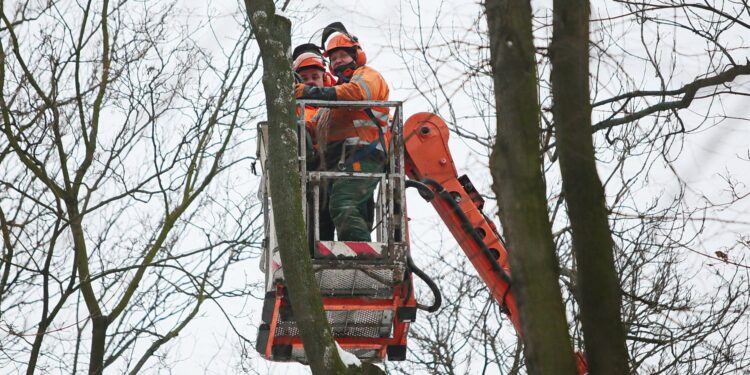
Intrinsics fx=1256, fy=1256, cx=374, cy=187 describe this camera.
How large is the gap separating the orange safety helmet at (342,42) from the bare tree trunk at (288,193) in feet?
6.49

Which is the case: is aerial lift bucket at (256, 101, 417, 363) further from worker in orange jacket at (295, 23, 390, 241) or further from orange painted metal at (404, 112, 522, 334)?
orange painted metal at (404, 112, 522, 334)

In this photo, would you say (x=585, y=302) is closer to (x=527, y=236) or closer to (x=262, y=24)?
(x=527, y=236)

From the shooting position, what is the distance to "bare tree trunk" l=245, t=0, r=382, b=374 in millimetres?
5902

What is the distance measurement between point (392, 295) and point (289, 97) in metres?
2.20

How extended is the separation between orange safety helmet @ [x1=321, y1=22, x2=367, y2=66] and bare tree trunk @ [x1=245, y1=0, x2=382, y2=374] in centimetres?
198

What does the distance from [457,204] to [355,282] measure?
91 cm

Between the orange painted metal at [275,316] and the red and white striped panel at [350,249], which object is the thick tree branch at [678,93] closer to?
the red and white striped panel at [350,249]

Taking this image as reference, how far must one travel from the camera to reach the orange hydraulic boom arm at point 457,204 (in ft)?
27.5

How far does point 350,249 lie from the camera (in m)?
7.89

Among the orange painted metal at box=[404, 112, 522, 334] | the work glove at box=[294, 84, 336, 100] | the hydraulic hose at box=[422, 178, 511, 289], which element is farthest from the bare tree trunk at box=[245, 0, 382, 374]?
the hydraulic hose at box=[422, 178, 511, 289]

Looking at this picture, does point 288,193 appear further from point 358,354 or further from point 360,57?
point 358,354

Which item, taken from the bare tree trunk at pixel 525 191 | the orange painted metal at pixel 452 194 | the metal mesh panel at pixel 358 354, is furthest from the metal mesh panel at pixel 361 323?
the bare tree trunk at pixel 525 191

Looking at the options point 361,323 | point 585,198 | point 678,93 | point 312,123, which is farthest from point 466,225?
point 585,198

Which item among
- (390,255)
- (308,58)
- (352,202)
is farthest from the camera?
(308,58)
